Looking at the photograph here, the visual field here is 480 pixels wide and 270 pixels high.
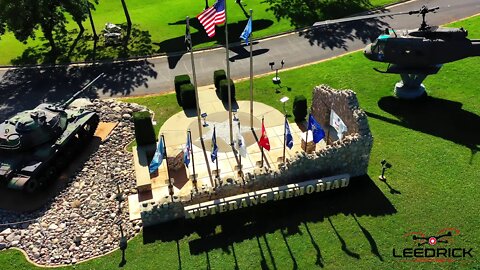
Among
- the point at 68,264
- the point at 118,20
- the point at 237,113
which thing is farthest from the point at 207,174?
the point at 118,20

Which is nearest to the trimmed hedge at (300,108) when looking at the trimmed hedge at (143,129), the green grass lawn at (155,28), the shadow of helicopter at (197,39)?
the trimmed hedge at (143,129)

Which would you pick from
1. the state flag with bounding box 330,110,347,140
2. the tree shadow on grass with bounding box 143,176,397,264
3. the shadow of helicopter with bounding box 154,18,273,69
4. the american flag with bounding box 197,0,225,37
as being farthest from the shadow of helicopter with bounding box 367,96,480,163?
the shadow of helicopter with bounding box 154,18,273,69

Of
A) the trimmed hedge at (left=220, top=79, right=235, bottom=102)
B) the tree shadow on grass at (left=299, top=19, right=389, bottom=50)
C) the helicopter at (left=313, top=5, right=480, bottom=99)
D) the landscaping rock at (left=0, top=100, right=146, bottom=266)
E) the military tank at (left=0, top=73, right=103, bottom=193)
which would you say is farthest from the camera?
the tree shadow on grass at (left=299, top=19, right=389, bottom=50)

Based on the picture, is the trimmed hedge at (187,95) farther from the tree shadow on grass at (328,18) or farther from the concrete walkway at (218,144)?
the tree shadow on grass at (328,18)

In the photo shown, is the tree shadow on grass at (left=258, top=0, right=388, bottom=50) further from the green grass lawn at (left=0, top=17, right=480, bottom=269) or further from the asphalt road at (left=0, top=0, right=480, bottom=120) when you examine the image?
the green grass lawn at (left=0, top=17, right=480, bottom=269)

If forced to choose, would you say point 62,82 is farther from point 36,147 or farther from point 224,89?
point 224,89

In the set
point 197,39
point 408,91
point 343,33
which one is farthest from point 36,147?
point 343,33
